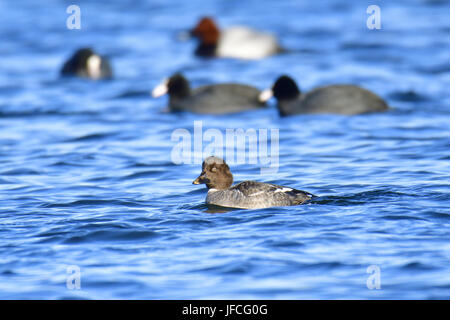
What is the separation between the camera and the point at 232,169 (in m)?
13.0

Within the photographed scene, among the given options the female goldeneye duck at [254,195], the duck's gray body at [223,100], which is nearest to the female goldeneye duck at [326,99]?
the duck's gray body at [223,100]

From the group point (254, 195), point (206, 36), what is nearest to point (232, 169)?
point (254, 195)

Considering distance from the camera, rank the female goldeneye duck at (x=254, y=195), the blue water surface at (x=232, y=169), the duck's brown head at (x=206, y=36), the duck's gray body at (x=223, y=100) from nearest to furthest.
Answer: the blue water surface at (x=232, y=169) < the female goldeneye duck at (x=254, y=195) < the duck's gray body at (x=223, y=100) < the duck's brown head at (x=206, y=36)

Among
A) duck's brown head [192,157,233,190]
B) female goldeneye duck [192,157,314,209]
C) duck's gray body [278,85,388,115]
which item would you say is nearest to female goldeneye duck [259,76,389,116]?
duck's gray body [278,85,388,115]

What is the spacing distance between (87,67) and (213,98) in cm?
492

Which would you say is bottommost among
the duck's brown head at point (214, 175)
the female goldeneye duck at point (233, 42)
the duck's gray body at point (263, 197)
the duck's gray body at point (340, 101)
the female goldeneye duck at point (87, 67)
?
the duck's gray body at point (263, 197)

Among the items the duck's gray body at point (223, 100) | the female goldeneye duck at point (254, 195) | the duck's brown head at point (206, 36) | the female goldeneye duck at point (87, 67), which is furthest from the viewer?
the duck's brown head at point (206, 36)

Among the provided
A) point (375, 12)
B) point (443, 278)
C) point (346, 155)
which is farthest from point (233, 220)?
point (375, 12)

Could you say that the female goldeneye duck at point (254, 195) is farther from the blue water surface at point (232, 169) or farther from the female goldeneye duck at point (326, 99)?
the female goldeneye duck at point (326, 99)

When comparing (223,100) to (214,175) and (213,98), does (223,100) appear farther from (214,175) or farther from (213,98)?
(214,175)

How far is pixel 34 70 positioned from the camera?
22328mm

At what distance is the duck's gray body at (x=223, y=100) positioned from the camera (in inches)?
673
